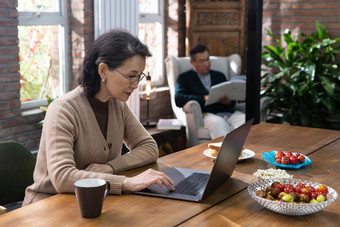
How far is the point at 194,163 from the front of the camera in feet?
7.12

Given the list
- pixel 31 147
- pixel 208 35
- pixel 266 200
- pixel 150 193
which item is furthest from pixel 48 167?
pixel 208 35

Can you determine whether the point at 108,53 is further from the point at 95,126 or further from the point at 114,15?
the point at 114,15

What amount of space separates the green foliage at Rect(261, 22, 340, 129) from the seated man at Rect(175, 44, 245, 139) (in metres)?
0.65

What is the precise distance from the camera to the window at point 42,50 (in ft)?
12.6

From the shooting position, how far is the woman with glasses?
184 cm

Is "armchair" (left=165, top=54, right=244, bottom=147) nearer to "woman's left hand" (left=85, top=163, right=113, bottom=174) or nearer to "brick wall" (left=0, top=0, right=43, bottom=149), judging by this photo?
"brick wall" (left=0, top=0, right=43, bottom=149)

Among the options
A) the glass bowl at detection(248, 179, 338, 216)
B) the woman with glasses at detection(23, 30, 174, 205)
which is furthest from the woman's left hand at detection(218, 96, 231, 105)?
the glass bowl at detection(248, 179, 338, 216)

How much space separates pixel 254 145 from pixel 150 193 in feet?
3.05

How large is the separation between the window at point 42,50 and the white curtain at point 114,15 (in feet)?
0.91

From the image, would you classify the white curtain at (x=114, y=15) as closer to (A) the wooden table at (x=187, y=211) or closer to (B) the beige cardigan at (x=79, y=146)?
(B) the beige cardigan at (x=79, y=146)

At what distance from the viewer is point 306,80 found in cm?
516

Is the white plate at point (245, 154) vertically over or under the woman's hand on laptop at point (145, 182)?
under

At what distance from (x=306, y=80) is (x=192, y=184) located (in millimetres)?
3618

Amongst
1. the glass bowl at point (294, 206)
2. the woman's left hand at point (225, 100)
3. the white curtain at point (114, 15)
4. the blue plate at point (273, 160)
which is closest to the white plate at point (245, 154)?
the blue plate at point (273, 160)
